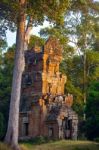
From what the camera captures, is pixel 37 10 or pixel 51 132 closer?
pixel 37 10

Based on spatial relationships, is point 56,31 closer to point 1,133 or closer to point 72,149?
point 1,133

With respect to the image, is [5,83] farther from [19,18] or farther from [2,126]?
[19,18]

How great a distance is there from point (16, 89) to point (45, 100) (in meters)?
11.7

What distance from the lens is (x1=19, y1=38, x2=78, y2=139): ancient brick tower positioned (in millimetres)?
36000

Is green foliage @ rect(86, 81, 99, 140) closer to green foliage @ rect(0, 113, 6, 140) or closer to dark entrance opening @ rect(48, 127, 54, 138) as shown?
dark entrance opening @ rect(48, 127, 54, 138)

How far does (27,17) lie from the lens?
88.5 ft

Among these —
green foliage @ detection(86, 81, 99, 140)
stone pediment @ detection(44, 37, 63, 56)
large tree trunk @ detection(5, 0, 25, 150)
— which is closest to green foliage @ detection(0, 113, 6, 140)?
stone pediment @ detection(44, 37, 63, 56)

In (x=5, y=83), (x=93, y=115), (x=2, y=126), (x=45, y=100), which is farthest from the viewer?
(x=5, y=83)

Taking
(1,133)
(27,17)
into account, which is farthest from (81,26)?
(27,17)

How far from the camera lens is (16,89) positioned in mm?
25250

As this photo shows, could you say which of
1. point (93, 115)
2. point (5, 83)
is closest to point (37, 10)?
point (93, 115)

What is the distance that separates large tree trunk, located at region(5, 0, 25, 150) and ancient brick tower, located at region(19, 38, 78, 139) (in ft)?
35.0

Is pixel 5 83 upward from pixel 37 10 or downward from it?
downward

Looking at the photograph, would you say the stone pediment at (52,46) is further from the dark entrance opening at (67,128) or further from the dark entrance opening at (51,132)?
the dark entrance opening at (51,132)
